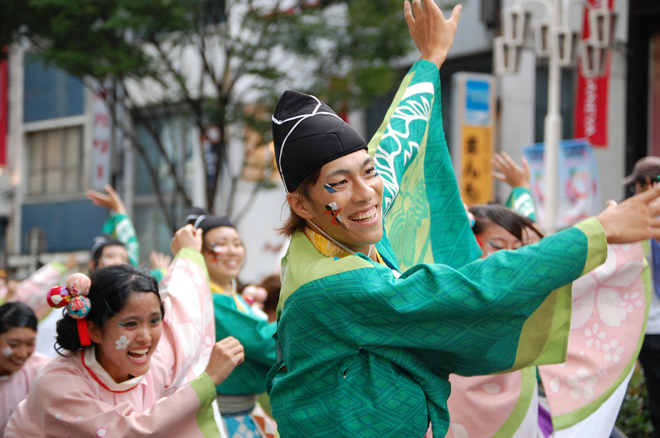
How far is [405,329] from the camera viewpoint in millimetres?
1915

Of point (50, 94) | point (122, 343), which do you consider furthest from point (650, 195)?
point (50, 94)

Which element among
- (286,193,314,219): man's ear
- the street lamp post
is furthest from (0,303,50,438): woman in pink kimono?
the street lamp post

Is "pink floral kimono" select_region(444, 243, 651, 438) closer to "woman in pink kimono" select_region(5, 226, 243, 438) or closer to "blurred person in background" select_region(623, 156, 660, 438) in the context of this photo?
"woman in pink kimono" select_region(5, 226, 243, 438)

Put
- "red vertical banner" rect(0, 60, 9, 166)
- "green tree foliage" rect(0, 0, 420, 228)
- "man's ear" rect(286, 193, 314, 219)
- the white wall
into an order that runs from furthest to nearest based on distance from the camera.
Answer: "red vertical banner" rect(0, 60, 9, 166), the white wall, "green tree foliage" rect(0, 0, 420, 228), "man's ear" rect(286, 193, 314, 219)

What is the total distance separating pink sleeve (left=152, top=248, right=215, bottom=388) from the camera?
294 cm

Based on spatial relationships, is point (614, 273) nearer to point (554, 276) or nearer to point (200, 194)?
point (554, 276)

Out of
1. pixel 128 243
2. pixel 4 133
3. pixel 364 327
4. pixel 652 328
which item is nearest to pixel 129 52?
pixel 128 243

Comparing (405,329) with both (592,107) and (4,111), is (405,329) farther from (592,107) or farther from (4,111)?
(4,111)

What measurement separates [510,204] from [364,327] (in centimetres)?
258

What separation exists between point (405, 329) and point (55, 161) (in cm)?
1825

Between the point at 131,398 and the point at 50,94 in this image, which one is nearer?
the point at 131,398

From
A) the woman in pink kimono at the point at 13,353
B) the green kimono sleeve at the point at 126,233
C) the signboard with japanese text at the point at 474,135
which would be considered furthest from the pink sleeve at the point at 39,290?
the signboard with japanese text at the point at 474,135

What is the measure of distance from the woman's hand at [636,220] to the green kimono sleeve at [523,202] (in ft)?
6.90

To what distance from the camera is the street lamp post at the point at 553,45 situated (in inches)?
332
